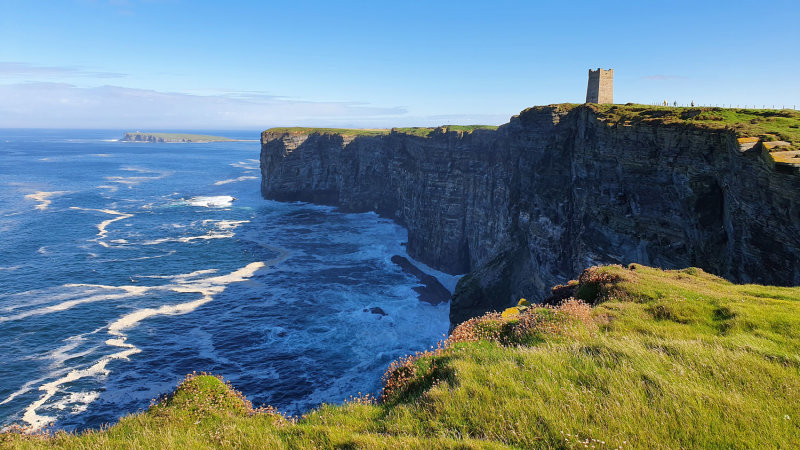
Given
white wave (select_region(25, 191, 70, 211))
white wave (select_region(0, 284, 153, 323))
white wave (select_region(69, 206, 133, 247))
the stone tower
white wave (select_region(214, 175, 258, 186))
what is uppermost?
the stone tower

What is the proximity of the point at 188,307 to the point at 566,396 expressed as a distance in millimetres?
51043

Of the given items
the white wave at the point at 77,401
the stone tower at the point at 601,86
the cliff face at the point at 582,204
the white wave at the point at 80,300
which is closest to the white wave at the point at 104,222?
the white wave at the point at 80,300

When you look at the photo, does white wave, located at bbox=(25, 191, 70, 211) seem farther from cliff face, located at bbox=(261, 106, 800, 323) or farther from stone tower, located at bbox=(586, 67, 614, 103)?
stone tower, located at bbox=(586, 67, 614, 103)

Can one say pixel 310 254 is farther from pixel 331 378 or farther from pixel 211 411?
pixel 211 411

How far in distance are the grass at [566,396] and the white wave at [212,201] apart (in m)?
104

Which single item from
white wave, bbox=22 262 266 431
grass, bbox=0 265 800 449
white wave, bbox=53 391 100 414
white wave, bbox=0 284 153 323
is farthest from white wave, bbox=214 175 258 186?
grass, bbox=0 265 800 449

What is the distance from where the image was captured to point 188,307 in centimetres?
4944

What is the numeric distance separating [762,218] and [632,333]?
15224 mm

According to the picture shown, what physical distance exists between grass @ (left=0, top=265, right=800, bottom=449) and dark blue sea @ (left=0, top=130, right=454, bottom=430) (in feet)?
71.8

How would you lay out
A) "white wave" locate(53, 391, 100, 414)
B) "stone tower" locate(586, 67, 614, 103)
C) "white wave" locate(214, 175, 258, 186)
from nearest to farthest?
"white wave" locate(53, 391, 100, 414)
"stone tower" locate(586, 67, 614, 103)
"white wave" locate(214, 175, 258, 186)

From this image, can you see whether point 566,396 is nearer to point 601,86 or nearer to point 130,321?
point 601,86

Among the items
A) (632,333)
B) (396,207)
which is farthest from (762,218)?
(396,207)

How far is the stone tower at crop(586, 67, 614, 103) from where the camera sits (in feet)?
145

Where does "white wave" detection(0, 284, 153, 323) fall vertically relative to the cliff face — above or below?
below
